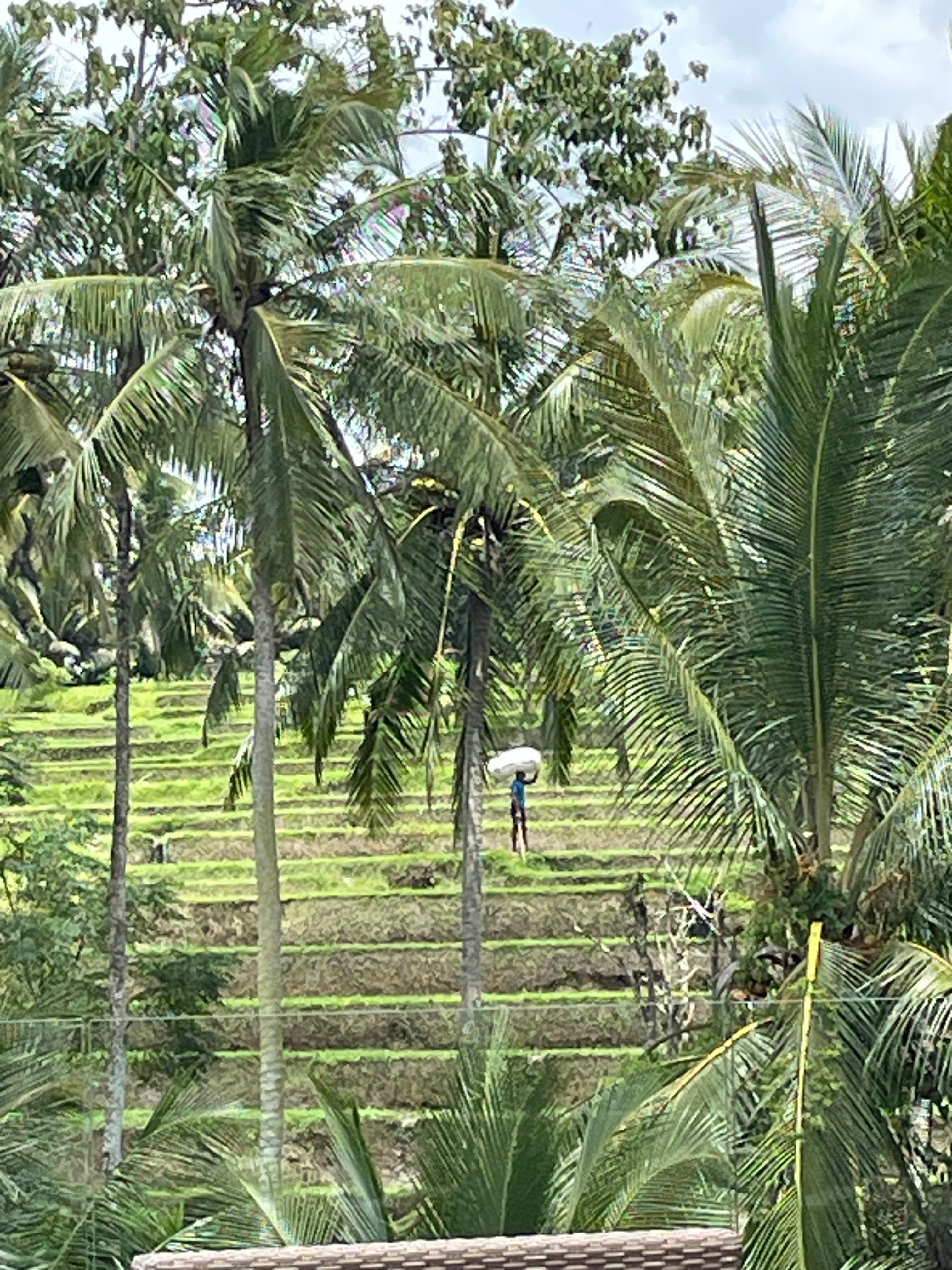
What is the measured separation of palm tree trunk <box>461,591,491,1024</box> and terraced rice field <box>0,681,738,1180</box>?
968 millimetres

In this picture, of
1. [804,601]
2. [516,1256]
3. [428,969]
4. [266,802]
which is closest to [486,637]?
[266,802]

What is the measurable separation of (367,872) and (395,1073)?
13.9 m

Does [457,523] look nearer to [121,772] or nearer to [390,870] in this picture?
[121,772]

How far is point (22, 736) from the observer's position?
24.0m

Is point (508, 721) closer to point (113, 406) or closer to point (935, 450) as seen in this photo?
point (113, 406)

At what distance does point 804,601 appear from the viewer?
22.2 ft

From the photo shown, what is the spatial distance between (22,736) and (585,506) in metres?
17.4

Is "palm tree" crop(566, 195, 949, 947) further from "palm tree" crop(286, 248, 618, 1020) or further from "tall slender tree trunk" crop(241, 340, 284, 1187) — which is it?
"tall slender tree trunk" crop(241, 340, 284, 1187)

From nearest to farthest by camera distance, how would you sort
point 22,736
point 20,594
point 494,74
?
point 494,74, point 22,736, point 20,594

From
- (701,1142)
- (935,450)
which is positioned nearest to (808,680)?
(935,450)

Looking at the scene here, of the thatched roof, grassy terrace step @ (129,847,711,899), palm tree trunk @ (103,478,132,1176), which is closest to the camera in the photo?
the thatched roof

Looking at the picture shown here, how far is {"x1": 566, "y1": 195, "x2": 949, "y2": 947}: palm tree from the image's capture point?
6551mm

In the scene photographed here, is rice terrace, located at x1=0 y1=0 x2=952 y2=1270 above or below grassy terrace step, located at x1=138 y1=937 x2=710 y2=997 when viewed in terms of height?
above

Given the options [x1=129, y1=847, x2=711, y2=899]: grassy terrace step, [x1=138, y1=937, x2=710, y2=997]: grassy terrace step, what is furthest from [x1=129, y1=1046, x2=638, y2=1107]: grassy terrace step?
[x1=129, y1=847, x2=711, y2=899]: grassy terrace step
